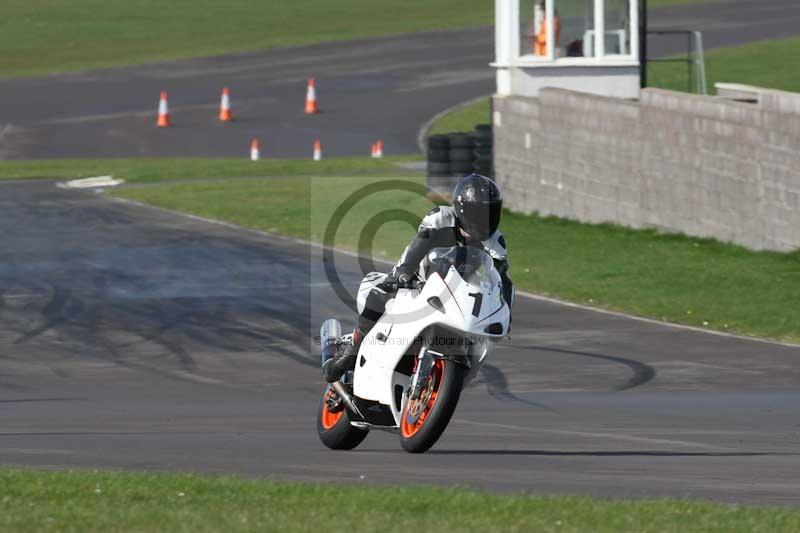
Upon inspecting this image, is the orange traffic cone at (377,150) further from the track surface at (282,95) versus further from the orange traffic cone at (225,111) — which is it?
the orange traffic cone at (225,111)

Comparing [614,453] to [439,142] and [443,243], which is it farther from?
[439,142]

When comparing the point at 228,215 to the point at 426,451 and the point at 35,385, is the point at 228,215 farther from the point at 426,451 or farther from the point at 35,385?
the point at 426,451

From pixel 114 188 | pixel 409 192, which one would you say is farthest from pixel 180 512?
pixel 114 188

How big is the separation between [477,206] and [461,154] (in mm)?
17715

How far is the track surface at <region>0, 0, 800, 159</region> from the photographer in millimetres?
39188

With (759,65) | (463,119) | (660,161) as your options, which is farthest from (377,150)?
(759,65)

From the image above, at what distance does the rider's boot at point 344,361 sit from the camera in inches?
399

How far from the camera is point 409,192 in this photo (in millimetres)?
28047

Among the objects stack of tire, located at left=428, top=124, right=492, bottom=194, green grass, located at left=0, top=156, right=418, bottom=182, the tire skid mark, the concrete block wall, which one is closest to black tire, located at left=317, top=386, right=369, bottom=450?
the tire skid mark

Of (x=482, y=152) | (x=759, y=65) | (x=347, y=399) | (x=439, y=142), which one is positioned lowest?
(x=759, y=65)

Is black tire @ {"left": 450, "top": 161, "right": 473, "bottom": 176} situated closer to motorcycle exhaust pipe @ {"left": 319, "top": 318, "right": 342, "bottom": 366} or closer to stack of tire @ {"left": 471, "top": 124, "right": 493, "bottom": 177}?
stack of tire @ {"left": 471, "top": 124, "right": 493, "bottom": 177}

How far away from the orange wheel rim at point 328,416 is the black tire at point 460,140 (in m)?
16.5

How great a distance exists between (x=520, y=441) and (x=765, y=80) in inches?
1382

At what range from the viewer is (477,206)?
931cm
